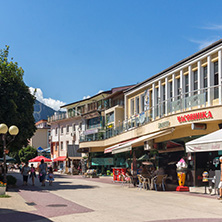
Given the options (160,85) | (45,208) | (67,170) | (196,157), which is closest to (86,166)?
(67,170)

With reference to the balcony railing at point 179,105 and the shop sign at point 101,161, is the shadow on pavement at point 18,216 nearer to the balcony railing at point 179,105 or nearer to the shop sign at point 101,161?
the balcony railing at point 179,105

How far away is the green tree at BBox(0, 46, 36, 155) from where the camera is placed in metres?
23.1

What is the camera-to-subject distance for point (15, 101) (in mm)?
23781

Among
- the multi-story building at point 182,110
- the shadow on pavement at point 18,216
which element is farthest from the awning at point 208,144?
the shadow on pavement at point 18,216

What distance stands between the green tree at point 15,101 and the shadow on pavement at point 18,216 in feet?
41.8

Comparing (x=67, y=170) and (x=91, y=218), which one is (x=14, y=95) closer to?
(x=91, y=218)

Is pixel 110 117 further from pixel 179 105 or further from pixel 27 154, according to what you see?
pixel 27 154

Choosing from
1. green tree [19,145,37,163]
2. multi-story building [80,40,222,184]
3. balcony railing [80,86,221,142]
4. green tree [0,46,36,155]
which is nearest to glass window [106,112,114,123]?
balcony railing [80,86,221,142]

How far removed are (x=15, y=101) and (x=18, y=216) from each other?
47.4ft

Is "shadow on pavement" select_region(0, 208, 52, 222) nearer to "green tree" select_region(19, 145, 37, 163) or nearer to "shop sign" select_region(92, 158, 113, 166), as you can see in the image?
"shop sign" select_region(92, 158, 113, 166)

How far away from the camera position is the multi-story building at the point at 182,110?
1873 cm

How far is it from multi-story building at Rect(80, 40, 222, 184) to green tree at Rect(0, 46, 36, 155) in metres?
5.95

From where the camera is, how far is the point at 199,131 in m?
20.4

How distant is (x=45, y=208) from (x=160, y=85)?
17.4m
